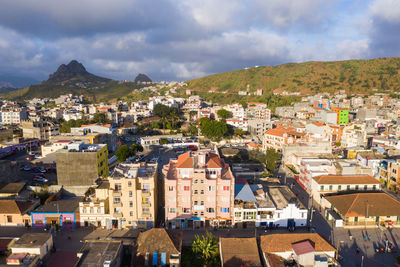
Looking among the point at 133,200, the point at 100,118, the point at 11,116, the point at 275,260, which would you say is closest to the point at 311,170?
the point at 275,260

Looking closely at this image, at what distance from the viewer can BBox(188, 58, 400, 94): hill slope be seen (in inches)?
5910

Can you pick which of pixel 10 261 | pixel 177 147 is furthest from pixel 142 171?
pixel 177 147

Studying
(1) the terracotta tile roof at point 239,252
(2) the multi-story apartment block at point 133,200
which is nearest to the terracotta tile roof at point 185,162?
(2) the multi-story apartment block at point 133,200

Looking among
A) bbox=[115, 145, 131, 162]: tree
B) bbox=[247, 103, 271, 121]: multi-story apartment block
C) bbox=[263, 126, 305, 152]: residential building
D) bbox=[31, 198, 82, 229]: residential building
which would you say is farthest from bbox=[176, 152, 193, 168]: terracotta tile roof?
bbox=[247, 103, 271, 121]: multi-story apartment block

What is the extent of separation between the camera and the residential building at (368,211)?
106ft

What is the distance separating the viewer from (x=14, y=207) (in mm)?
33062

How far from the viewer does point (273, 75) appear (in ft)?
618

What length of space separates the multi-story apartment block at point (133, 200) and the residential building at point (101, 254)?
5.94 meters

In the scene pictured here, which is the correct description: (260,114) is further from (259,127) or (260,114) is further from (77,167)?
(77,167)

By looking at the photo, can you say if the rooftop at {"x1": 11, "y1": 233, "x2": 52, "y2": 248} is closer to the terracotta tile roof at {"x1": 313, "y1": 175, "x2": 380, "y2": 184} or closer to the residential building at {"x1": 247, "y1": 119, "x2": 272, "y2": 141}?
the terracotta tile roof at {"x1": 313, "y1": 175, "x2": 380, "y2": 184}

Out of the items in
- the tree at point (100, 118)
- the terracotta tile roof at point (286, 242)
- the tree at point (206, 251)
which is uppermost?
the tree at point (100, 118)

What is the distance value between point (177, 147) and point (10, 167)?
133ft

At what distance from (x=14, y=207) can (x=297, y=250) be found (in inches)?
1303

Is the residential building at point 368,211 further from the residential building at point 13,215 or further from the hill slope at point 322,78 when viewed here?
the hill slope at point 322,78
